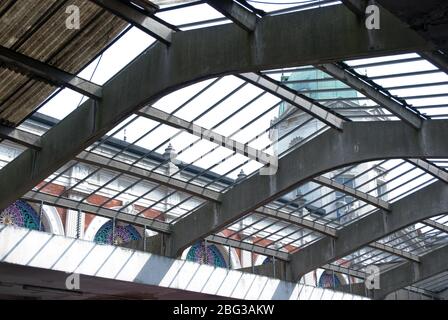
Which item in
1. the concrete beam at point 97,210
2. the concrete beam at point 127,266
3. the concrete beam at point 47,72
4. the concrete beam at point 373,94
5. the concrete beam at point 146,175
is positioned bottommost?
the concrete beam at point 127,266

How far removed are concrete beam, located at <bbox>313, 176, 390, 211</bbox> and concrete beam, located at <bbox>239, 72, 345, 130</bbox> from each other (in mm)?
3245

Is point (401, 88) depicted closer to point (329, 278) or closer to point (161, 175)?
point (161, 175)

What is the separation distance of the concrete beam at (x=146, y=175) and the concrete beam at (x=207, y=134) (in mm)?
2523

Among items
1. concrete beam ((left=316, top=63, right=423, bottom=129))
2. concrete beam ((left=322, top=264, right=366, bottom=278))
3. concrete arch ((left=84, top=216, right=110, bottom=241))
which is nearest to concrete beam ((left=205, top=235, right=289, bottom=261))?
concrete beam ((left=322, top=264, right=366, bottom=278))

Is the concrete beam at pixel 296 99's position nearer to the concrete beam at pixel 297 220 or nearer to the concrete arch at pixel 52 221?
the concrete beam at pixel 297 220

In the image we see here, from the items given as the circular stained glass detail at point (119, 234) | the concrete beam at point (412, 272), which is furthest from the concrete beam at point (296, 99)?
the concrete beam at point (412, 272)

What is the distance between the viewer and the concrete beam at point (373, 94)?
17469 mm

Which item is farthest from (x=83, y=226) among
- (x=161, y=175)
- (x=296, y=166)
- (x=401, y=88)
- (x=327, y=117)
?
(x=401, y=88)

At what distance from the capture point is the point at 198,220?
26.0m

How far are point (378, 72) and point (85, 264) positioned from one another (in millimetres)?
11414

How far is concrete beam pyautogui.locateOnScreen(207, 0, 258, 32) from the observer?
14.5 meters

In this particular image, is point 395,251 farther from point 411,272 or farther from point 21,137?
point 21,137

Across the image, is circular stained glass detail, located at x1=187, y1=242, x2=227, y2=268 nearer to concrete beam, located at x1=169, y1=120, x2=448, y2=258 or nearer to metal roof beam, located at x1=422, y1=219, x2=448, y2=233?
concrete beam, located at x1=169, y1=120, x2=448, y2=258

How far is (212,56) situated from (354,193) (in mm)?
11419
